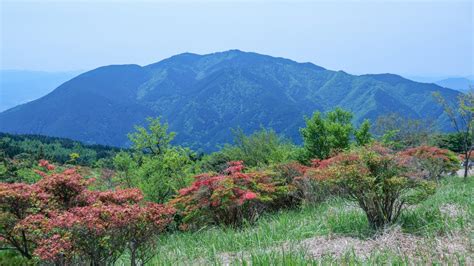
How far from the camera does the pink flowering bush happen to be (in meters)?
5.07

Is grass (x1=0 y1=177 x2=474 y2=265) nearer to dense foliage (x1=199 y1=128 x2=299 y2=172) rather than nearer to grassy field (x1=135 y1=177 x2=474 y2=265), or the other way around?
grassy field (x1=135 y1=177 x2=474 y2=265)

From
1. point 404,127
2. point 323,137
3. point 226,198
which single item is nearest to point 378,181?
point 226,198

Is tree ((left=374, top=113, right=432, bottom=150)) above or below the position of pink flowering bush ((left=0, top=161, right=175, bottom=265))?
below

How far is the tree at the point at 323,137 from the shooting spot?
63.3 ft

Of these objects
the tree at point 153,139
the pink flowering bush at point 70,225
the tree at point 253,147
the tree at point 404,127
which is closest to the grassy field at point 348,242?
the pink flowering bush at point 70,225

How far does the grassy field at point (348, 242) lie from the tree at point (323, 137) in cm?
1073

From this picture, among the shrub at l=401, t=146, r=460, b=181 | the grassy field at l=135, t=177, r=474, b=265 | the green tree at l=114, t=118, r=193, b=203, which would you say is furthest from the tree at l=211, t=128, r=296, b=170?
the grassy field at l=135, t=177, r=474, b=265

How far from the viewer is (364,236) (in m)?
6.66

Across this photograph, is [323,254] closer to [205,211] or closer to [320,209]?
[320,209]

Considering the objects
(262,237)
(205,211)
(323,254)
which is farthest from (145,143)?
(323,254)

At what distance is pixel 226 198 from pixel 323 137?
10.9 metres

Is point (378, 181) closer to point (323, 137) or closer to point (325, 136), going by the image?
point (323, 137)

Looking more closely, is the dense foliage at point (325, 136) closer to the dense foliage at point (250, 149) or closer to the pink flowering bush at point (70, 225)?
the dense foliage at point (250, 149)

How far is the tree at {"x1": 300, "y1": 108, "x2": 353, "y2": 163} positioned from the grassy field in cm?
1073
